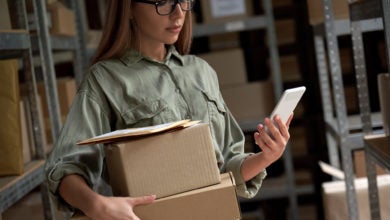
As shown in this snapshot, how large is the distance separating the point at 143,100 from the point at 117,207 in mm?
353

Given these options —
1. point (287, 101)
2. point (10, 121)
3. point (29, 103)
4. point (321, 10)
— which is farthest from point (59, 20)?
point (287, 101)

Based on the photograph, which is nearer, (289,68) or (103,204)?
(103,204)

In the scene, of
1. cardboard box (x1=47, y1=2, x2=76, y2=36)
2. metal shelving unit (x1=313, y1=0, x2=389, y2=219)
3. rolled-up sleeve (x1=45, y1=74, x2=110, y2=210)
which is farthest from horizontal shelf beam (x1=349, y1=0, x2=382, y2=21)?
cardboard box (x1=47, y1=2, x2=76, y2=36)

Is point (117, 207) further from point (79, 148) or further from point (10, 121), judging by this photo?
point (10, 121)

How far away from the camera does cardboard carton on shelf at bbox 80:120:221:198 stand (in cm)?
145

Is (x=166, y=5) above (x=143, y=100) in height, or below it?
above

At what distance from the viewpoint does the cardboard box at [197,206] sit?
145cm

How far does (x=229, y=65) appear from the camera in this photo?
3908mm

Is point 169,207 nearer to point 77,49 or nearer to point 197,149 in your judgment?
point 197,149

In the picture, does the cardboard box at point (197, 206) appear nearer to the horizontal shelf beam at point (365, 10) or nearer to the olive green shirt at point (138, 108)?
the olive green shirt at point (138, 108)

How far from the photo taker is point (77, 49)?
337 centimetres

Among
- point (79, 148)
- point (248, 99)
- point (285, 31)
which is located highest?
point (285, 31)

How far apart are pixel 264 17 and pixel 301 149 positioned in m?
1.04

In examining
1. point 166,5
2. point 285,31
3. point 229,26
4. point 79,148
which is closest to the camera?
point 79,148
